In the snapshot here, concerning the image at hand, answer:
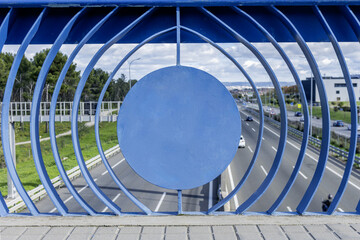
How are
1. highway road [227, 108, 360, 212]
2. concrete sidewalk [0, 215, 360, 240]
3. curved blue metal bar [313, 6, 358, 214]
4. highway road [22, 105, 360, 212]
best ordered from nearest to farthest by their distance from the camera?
concrete sidewalk [0, 215, 360, 240] → curved blue metal bar [313, 6, 358, 214] → highway road [227, 108, 360, 212] → highway road [22, 105, 360, 212]

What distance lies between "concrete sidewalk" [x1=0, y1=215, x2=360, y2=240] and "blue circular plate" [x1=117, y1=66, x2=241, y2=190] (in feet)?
2.14

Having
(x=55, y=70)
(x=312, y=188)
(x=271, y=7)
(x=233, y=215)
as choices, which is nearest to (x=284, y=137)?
(x=312, y=188)

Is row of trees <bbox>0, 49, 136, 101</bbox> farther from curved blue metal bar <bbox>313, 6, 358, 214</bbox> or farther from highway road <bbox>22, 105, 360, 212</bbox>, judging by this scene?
curved blue metal bar <bbox>313, 6, 358, 214</bbox>

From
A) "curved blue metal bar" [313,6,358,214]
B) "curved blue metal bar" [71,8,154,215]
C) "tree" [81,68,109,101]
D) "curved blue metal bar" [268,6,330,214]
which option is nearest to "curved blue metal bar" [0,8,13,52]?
"curved blue metal bar" [71,8,154,215]

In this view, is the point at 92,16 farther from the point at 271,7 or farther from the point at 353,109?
the point at 353,109

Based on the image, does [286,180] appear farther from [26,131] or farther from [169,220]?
[26,131]

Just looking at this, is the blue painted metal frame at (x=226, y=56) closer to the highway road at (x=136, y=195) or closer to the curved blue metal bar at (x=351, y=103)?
the curved blue metal bar at (x=351, y=103)

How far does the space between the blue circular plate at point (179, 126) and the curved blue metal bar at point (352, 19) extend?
6.91 ft

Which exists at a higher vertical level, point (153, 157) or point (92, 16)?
point (92, 16)

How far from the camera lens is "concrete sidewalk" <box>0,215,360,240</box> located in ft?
16.4

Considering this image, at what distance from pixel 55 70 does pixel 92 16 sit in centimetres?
3551

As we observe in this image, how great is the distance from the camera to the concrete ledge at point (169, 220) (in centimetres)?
537

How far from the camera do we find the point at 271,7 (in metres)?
5.53

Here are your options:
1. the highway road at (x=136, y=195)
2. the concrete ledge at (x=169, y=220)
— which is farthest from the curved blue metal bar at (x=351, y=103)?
the highway road at (x=136, y=195)
